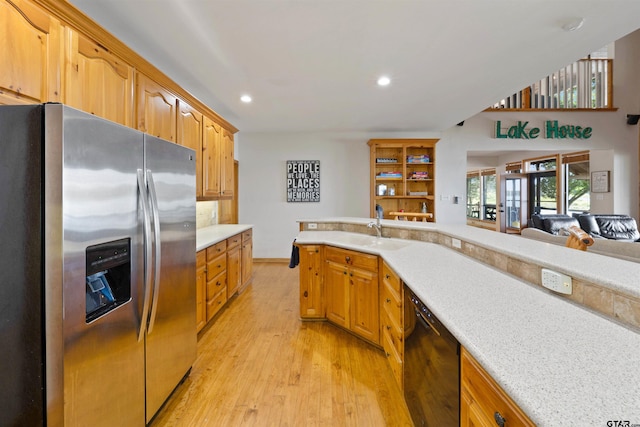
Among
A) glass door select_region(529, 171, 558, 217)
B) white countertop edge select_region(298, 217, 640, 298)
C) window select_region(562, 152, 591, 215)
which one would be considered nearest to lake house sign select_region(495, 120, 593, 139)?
window select_region(562, 152, 591, 215)

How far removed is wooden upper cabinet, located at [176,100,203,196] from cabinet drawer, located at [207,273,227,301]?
3.10 feet

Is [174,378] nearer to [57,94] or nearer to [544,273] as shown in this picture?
[57,94]

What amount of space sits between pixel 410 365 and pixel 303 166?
4.66 meters

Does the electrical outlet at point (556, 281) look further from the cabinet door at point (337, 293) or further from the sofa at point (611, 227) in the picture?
the sofa at point (611, 227)

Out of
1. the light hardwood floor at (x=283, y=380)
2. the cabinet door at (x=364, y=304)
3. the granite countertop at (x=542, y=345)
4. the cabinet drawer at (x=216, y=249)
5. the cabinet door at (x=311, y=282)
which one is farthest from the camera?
the cabinet door at (x=311, y=282)

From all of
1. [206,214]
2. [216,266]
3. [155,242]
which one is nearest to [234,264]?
[216,266]

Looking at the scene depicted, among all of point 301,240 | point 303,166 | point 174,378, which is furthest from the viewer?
point 303,166

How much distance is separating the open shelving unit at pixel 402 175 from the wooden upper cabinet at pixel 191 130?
3271 millimetres

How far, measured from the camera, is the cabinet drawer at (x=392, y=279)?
1801 millimetres

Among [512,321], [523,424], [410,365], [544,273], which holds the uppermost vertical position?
[544,273]

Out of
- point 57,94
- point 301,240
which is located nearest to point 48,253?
point 57,94

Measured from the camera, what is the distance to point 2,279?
103cm

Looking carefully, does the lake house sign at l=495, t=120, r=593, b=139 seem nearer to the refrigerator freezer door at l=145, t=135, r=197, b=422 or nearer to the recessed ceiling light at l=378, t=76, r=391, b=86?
the recessed ceiling light at l=378, t=76, r=391, b=86

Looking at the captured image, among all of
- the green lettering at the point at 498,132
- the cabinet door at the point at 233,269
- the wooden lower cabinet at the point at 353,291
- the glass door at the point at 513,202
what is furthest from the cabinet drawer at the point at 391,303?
the glass door at the point at 513,202
